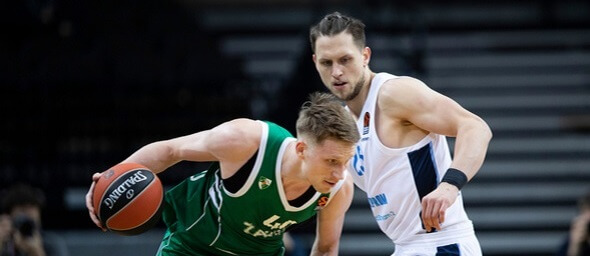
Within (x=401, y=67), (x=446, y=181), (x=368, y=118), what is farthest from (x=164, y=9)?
(x=446, y=181)

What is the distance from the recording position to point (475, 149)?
408 centimetres

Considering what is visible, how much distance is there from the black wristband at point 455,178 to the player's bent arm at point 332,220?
0.68 meters

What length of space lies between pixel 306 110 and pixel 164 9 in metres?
6.63

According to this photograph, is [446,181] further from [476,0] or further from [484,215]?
[476,0]

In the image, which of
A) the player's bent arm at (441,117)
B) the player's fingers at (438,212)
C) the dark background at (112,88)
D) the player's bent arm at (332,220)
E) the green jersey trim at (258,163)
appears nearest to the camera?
the player's fingers at (438,212)

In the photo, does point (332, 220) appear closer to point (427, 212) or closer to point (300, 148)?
point (300, 148)

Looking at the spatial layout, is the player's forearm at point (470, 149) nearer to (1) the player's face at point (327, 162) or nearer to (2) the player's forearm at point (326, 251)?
(1) the player's face at point (327, 162)

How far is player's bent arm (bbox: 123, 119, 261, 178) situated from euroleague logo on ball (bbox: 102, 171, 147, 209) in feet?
0.47

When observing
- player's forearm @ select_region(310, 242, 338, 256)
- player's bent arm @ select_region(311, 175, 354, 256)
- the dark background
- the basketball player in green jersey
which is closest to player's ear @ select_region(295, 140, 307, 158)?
the basketball player in green jersey

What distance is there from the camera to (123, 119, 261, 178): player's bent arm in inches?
173

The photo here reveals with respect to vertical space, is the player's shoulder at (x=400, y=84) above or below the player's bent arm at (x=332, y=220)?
above

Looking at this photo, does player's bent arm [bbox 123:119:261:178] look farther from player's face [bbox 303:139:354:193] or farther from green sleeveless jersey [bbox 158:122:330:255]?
player's face [bbox 303:139:354:193]

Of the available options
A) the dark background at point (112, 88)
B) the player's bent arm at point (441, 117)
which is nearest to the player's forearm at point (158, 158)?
the player's bent arm at point (441, 117)

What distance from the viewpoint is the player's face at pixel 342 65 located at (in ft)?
14.9
